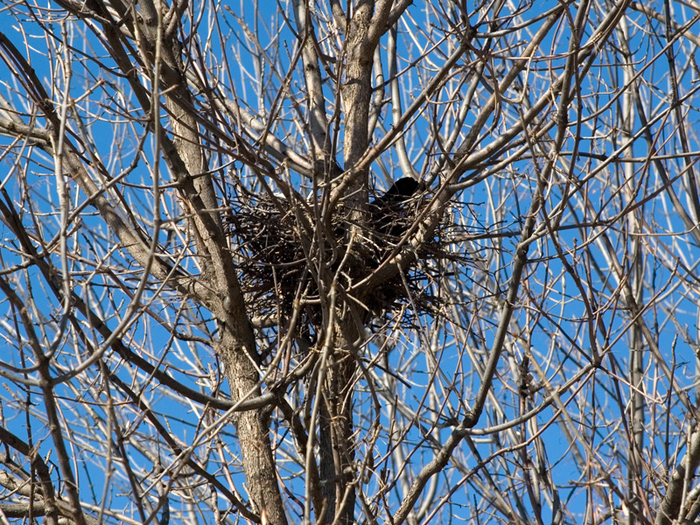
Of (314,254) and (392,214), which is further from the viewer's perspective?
(392,214)

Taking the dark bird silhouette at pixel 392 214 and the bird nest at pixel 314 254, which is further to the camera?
the dark bird silhouette at pixel 392 214

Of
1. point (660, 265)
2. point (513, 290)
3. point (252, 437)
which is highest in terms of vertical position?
point (660, 265)

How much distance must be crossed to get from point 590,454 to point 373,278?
1.10 m

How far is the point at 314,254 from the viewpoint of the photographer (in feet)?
10.8

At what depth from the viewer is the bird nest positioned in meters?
3.47

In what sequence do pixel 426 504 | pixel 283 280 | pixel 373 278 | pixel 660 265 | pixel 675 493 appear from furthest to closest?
pixel 426 504
pixel 660 265
pixel 283 280
pixel 373 278
pixel 675 493

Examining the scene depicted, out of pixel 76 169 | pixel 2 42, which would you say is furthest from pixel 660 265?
pixel 2 42

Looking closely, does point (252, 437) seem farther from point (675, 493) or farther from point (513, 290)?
point (675, 493)

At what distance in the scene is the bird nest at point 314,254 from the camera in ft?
11.4

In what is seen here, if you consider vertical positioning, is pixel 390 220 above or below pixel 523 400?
above

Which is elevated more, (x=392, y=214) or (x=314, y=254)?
(x=392, y=214)

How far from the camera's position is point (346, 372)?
372 cm

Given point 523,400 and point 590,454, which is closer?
point 590,454

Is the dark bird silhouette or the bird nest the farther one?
the dark bird silhouette
